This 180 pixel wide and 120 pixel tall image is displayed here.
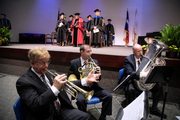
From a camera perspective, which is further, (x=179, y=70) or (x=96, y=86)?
(x=179, y=70)

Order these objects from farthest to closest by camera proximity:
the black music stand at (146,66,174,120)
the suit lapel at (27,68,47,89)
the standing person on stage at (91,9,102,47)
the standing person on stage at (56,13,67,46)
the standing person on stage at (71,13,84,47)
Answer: the standing person on stage at (56,13,67,46) → the standing person on stage at (71,13,84,47) → the standing person on stage at (91,9,102,47) → the black music stand at (146,66,174,120) → the suit lapel at (27,68,47,89)

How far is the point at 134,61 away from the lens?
2.90m

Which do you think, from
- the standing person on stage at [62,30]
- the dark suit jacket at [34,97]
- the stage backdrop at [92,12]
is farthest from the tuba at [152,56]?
the stage backdrop at [92,12]

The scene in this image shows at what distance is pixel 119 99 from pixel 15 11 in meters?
13.4

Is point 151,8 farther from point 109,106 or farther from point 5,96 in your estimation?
→ point 5,96

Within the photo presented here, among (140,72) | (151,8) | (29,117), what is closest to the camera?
(29,117)

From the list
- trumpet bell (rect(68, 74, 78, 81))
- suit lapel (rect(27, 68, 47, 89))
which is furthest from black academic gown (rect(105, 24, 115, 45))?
suit lapel (rect(27, 68, 47, 89))

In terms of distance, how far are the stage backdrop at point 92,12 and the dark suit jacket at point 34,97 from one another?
10116 millimetres

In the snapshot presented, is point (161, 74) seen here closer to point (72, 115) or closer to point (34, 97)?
point (72, 115)

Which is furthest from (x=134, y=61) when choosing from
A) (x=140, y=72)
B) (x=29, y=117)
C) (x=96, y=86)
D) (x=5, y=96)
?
(x=5, y=96)

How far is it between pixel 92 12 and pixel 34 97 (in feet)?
34.9

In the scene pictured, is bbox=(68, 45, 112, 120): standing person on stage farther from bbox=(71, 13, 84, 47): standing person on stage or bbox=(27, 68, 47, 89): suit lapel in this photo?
bbox=(71, 13, 84, 47): standing person on stage

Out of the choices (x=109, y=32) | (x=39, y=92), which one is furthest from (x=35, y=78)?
(x=109, y=32)

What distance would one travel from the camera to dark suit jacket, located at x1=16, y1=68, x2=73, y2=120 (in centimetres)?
129
